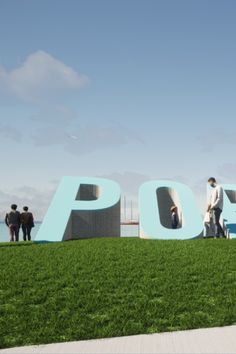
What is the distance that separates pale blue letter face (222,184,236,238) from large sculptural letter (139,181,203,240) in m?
1.32

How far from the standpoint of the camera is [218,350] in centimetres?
530

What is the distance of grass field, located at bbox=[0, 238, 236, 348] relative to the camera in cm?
663

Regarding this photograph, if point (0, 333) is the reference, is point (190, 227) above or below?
above

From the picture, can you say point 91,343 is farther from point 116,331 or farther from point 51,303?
point 51,303

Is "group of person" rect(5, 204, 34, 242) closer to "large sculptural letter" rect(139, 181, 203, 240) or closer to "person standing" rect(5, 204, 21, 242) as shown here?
"person standing" rect(5, 204, 21, 242)

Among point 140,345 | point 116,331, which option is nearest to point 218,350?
point 140,345

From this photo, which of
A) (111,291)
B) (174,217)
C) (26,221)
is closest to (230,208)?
(174,217)

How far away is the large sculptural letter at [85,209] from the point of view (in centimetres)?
1677

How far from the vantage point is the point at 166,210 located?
19812mm

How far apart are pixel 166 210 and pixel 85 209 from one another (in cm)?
429

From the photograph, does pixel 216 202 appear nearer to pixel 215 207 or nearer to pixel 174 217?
pixel 215 207

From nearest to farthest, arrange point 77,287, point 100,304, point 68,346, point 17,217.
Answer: point 68,346
point 100,304
point 77,287
point 17,217

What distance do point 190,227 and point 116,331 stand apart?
425 inches

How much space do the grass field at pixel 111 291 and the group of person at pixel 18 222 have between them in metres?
6.02
